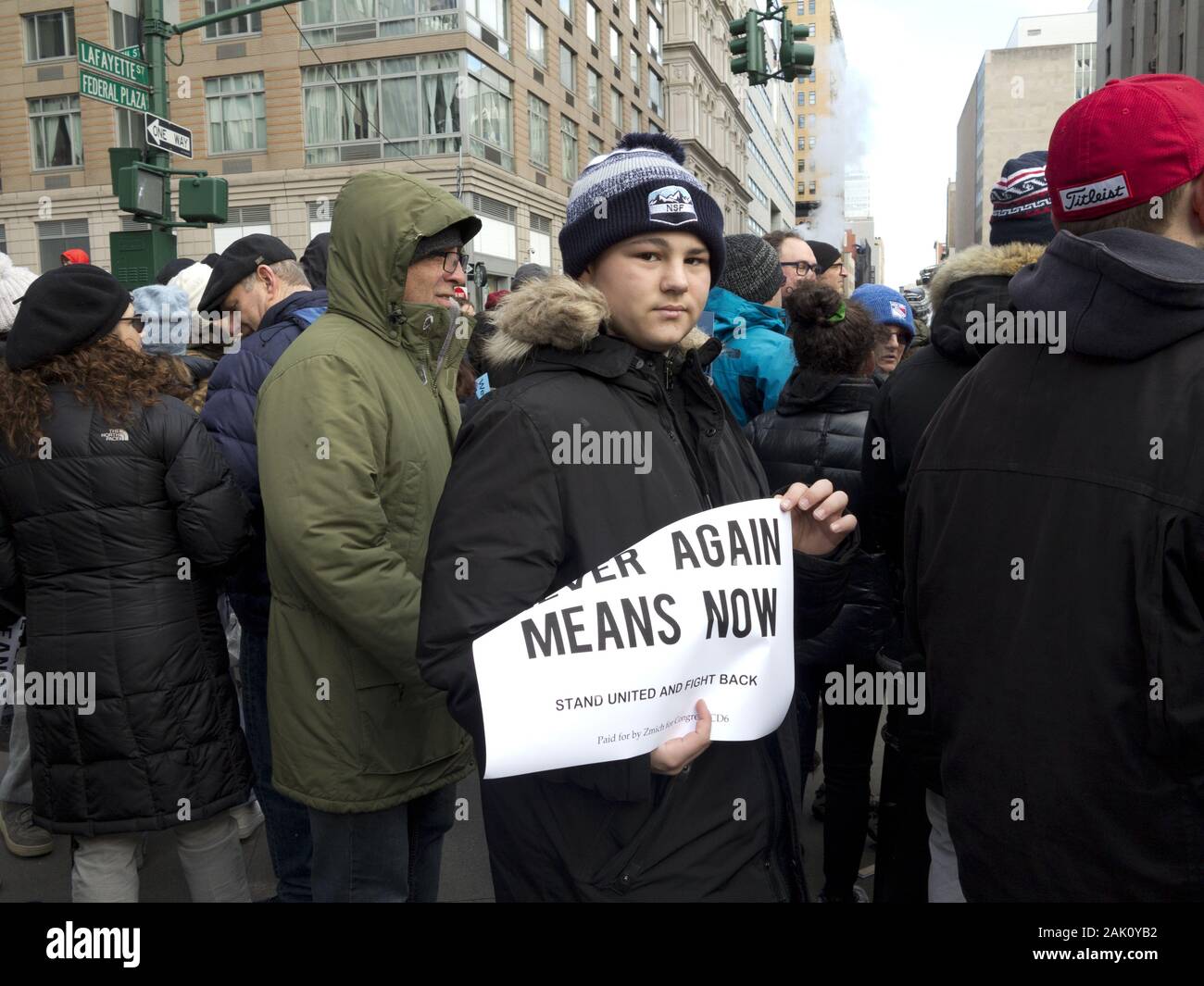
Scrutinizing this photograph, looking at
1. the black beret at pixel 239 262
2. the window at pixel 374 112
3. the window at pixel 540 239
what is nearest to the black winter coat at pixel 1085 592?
the black beret at pixel 239 262

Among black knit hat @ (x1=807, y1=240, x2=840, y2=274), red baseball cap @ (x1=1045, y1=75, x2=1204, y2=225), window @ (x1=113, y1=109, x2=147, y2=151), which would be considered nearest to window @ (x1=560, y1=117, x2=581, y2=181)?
window @ (x1=113, y1=109, x2=147, y2=151)

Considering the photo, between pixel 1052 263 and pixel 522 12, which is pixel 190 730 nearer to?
pixel 1052 263

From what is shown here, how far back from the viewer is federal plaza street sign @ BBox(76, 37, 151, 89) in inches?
339

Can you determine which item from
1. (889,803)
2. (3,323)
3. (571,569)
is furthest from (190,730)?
(3,323)

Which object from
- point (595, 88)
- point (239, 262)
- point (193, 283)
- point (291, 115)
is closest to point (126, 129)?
point (291, 115)

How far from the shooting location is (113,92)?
29.0 ft

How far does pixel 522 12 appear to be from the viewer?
32.2 m

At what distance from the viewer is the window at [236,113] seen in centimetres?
2977

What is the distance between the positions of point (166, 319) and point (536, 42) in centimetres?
3298

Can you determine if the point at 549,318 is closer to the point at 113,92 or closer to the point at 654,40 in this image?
the point at 113,92

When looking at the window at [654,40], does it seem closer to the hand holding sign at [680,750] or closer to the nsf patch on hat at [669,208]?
the nsf patch on hat at [669,208]

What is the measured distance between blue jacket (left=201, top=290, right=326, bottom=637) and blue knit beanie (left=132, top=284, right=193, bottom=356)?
4.41 feet

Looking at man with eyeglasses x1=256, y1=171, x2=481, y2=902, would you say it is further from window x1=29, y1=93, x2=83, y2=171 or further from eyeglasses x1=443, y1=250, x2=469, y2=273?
window x1=29, y1=93, x2=83, y2=171

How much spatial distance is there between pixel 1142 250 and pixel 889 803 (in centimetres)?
206
